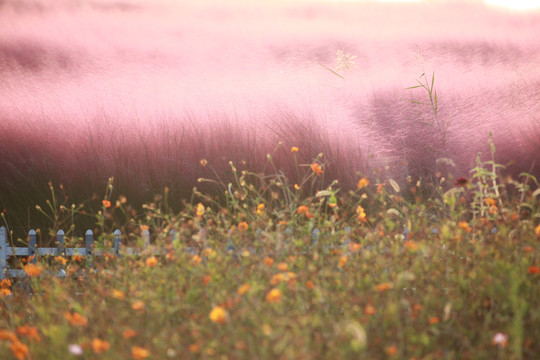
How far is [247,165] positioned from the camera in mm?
4691

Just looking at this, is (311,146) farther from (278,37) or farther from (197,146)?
(278,37)

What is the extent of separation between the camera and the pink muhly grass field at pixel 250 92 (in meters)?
4.86

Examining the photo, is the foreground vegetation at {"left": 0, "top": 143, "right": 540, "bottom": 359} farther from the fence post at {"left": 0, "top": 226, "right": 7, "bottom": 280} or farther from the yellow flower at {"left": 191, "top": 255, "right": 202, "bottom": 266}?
the fence post at {"left": 0, "top": 226, "right": 7, "bottom": 280}

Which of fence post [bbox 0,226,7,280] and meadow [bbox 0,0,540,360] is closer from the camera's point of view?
fence post [bbox 0,226,7,280]

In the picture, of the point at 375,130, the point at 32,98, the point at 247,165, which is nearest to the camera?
the point at 247,165

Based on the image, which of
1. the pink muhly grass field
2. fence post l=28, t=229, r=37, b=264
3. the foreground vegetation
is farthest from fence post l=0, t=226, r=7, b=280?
the foreground vegetation

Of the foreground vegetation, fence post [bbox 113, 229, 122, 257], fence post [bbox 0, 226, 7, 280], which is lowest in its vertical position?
fence post [bbox 0, 226, 7, 280]

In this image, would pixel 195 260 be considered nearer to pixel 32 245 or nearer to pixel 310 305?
pixel 310 305

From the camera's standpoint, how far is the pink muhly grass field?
4859 millimetres

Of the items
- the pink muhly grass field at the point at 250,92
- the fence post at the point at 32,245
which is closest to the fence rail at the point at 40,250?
the fence post at the point at 32,245

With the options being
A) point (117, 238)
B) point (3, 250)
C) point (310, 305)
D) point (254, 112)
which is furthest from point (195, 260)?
point (254, 112)

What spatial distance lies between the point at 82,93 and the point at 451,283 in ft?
12.8

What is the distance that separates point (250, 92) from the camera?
16.9ft

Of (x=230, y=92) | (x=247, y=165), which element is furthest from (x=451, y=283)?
(x=230, y=92)
